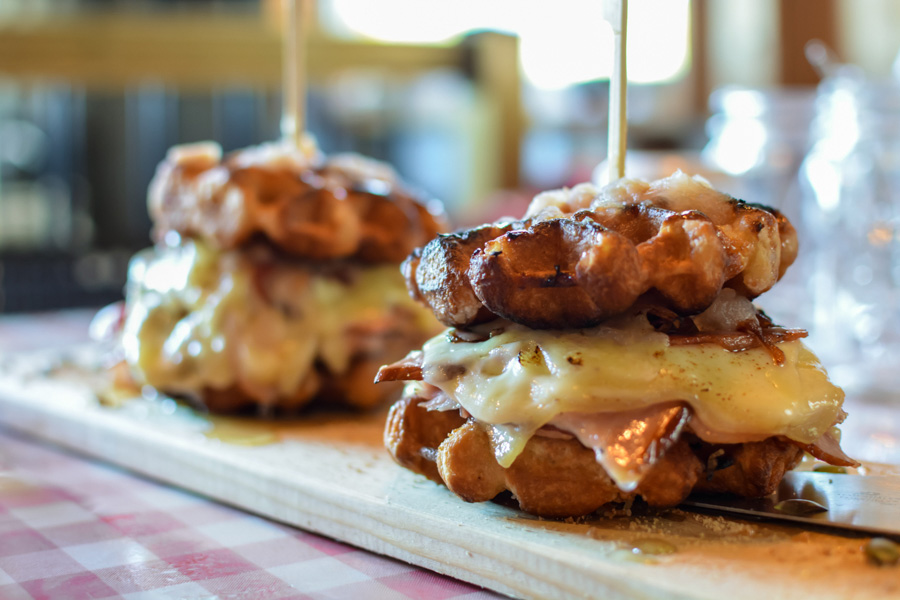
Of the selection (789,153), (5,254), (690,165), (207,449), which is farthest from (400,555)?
(5,254)

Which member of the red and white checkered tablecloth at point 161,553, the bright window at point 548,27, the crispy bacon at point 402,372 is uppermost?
the bright window at point 548,27

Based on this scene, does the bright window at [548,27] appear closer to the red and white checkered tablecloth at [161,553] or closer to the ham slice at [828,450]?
the red and white checkered tablecloth at [161,553]

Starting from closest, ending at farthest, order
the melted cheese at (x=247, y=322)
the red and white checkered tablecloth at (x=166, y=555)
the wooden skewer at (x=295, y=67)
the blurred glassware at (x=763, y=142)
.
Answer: the red and white checkered tablecloth at (x=166, y=555), the melted cheese at (x=247, y=322), the wooden skewer at (x=295, y=67), the blurred glassware at (x=763, y=142)

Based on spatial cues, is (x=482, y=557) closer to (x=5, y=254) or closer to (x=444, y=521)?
(x=444, y=521)

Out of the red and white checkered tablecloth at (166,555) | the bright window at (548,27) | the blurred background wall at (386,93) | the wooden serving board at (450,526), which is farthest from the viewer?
the bright window at (548,27)

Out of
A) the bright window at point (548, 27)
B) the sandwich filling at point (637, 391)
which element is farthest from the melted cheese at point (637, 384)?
the bright window at point (548, 27)

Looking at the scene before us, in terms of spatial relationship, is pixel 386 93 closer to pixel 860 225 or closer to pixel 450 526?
pixel 860 225

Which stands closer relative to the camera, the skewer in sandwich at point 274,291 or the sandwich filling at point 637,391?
the sandwich filling at point 637,391
